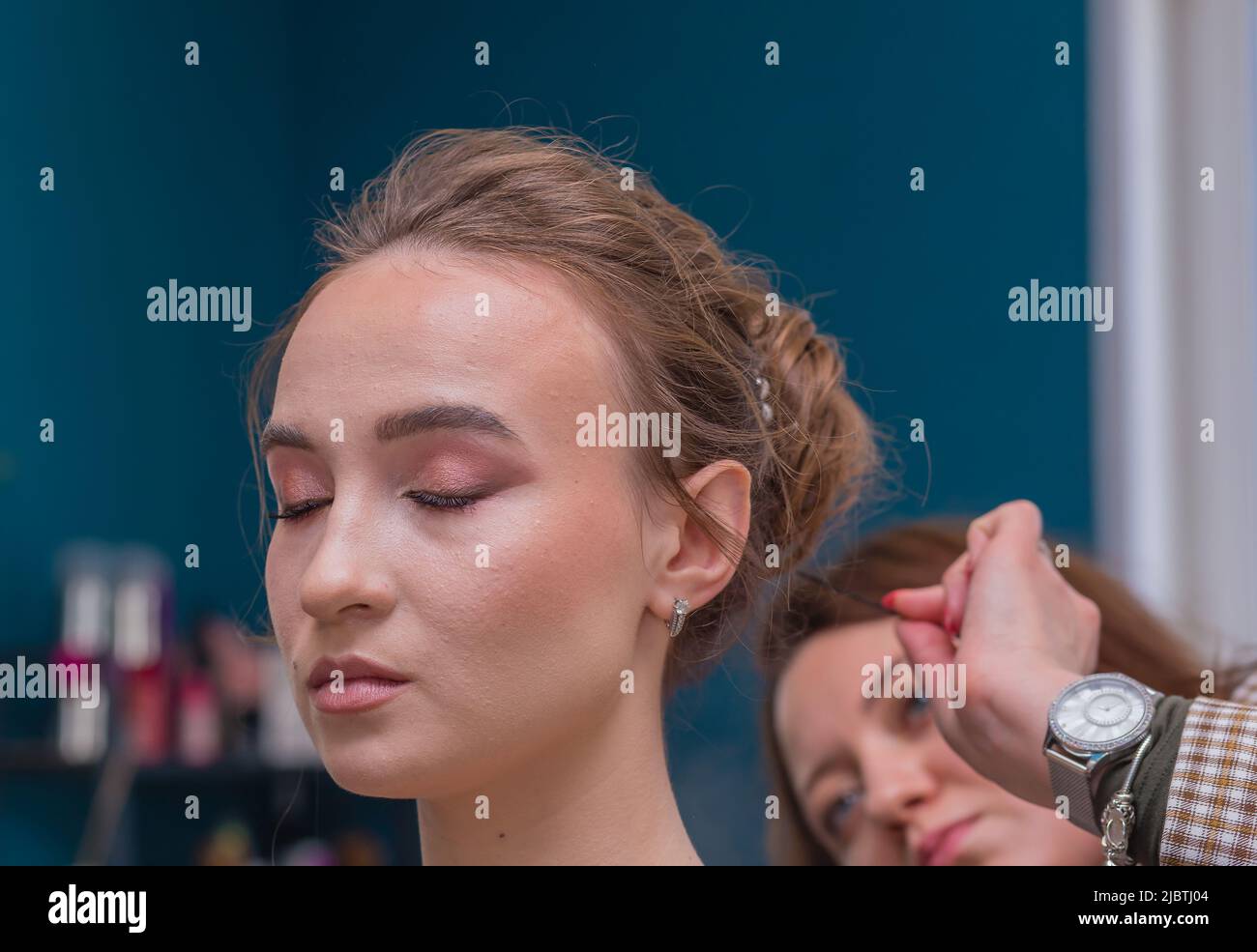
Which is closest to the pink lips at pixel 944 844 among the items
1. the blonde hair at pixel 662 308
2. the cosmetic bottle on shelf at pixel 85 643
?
the blonde hair at pixel 662 308

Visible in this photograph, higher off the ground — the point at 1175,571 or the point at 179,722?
the point at 1175,571

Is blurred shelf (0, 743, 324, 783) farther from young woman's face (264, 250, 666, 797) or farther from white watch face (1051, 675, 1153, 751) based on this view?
white watch face (1051, 675, 1153, 751)

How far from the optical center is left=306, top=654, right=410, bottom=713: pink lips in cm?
101

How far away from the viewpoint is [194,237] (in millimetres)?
1867

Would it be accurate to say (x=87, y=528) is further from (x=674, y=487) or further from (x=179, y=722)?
(x=674, y=487)

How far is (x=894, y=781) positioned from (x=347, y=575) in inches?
30.1

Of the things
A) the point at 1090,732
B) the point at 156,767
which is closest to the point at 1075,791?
the point at 1090,732

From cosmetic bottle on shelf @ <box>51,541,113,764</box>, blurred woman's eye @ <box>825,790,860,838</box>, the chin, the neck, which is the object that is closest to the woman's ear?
the neck

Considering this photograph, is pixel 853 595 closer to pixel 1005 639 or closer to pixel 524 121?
pixel 1005 639

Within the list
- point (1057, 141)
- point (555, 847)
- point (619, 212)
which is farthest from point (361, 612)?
point (1057, 141)

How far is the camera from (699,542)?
3.86 feet

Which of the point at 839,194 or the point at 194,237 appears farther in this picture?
the point at 194,237

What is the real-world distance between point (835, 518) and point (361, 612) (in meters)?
Answer: 0.63
